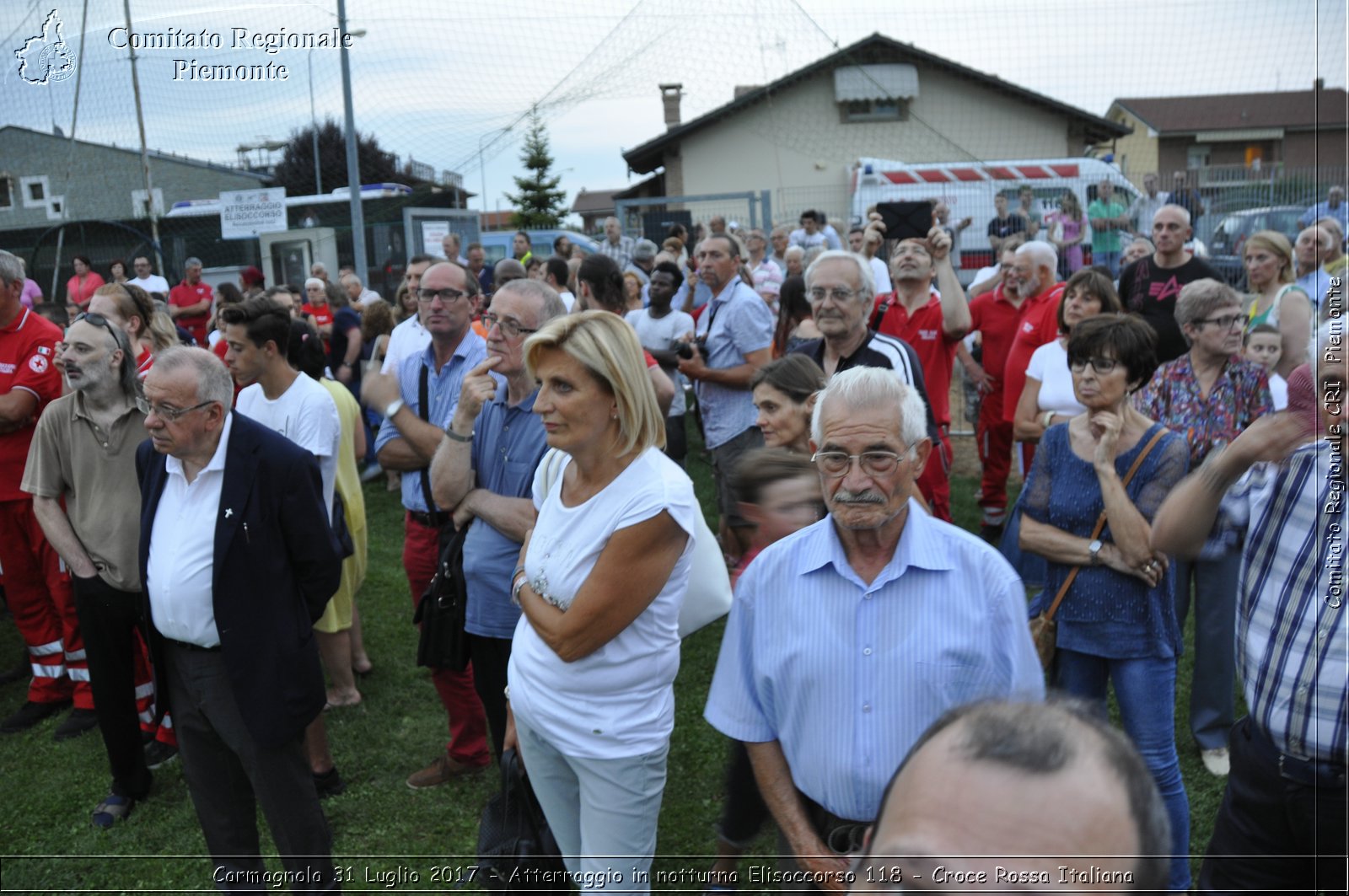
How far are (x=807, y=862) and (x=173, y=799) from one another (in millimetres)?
3439

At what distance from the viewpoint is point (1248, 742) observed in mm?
2229

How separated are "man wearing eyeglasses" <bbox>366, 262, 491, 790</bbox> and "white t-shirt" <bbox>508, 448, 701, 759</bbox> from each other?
1488mm

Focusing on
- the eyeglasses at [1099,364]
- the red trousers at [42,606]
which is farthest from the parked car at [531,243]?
the eyeglasses at [1099,364]

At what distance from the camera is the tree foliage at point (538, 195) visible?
39844 millimetres

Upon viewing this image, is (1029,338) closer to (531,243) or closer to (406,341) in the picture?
(406,341)

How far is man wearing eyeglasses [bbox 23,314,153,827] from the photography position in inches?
161

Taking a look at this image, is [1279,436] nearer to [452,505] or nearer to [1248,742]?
[1248,742]

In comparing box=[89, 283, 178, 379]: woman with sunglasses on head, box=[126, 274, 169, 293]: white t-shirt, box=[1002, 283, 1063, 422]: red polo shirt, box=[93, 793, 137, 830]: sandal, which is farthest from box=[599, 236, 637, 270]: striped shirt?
box=[93, 793, 137, 830]: sandal

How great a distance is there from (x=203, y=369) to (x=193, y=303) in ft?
34.0

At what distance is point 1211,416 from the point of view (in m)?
3.82

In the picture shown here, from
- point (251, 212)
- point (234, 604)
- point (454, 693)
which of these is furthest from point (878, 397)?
point (251, 212)

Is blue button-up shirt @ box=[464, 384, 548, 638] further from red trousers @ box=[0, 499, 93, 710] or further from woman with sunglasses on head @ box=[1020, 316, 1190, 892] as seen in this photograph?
red trousers @ box=[0, 499, 93, 710]

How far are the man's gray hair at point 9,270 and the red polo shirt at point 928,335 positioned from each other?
14.6 feet

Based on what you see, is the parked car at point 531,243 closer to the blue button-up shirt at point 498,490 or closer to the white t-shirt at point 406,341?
the white t-shirt at point 406,341
